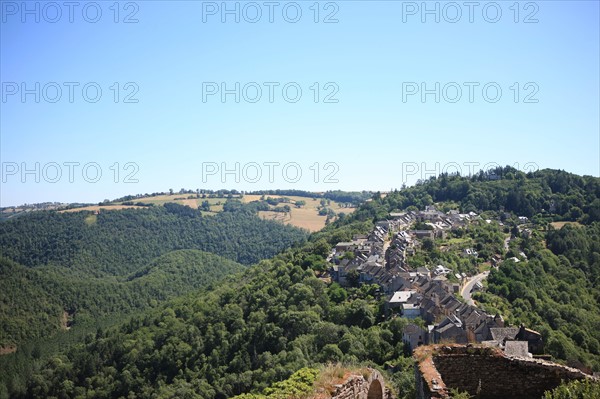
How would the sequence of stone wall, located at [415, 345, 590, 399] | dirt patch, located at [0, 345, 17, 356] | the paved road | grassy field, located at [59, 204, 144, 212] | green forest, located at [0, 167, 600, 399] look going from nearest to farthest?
stone wall, located at [415, 345, 590, 399]
green forest, located at [0, 167, 600, 399]
the paved road
dirt patch, located at [0, 345, 17, 356]
grassy field, located at [59, 204, 144, 212]

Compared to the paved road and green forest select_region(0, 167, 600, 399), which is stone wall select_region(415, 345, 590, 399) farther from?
the paved road

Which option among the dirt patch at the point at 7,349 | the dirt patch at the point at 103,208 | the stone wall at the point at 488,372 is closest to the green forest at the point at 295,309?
the dirt patch at the point at 7,349

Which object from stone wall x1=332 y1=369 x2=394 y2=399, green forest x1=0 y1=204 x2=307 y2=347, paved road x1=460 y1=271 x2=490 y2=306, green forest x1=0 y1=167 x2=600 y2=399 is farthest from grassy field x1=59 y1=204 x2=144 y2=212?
stone wall x1=332 y1=369 x2=394 y2=399

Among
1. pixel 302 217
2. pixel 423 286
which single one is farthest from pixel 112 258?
pixel 423 286

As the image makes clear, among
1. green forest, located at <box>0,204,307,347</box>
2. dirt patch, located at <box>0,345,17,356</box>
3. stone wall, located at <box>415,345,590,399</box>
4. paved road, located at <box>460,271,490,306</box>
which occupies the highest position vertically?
stone wall, located at <box>415,345,590,399</box>

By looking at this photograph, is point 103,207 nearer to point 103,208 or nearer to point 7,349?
point 103,208

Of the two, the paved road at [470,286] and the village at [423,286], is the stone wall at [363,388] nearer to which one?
the village at [423,286]

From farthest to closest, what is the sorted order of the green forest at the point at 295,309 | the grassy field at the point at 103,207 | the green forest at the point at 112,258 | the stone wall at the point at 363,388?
1. the grassy field at the point at 103,207
2. the green forest at the point at 112,258
3. the green forest at the point at 295,309
4. the stone wall at the point at 363,388
